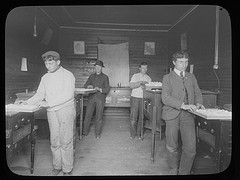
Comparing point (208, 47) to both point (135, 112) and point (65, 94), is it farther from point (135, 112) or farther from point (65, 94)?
point (65, 94)

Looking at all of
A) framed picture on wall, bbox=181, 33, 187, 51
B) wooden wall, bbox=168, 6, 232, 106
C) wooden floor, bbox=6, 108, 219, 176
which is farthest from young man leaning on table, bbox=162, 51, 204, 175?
framed picture on wall, bbox=181, 33, 187, 51

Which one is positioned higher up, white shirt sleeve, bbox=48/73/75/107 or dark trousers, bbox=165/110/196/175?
white shirt sleeve, bbox=48/73/75/107

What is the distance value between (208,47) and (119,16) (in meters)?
2.44

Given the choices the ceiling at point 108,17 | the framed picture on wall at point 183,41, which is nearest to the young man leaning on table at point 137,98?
the framed picture on wall at point 183,41

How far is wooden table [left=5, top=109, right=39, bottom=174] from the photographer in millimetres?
2178

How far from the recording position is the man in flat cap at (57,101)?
2535 mm

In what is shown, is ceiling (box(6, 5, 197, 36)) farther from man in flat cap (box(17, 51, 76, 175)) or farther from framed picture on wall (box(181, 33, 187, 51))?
man in flat cap (box(17, 51, 76, 175))

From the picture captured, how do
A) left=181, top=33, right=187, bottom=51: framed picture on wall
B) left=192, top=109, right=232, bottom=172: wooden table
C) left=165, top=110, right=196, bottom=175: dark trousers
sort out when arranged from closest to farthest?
left=192, top=109, right=232, bottom=172: wooden table
left=165, top=110, right=196, bottom=175: dark trousers
left=181, top=33, right=187, bottom=51: framed picture on wall

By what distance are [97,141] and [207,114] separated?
2408 millimetres

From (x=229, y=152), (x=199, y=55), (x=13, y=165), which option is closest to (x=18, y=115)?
(x=13, y=165)

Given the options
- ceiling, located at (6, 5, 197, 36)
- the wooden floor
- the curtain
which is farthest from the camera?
the curtain

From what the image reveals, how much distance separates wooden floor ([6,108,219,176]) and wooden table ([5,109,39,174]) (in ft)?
1.43

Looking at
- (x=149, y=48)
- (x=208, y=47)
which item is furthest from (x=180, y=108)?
(x=149, y=48)

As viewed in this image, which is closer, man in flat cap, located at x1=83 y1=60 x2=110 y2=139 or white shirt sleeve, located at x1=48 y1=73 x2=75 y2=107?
white shirt sleeve, located at x1=48 y1=73 x2=75 y2=107
